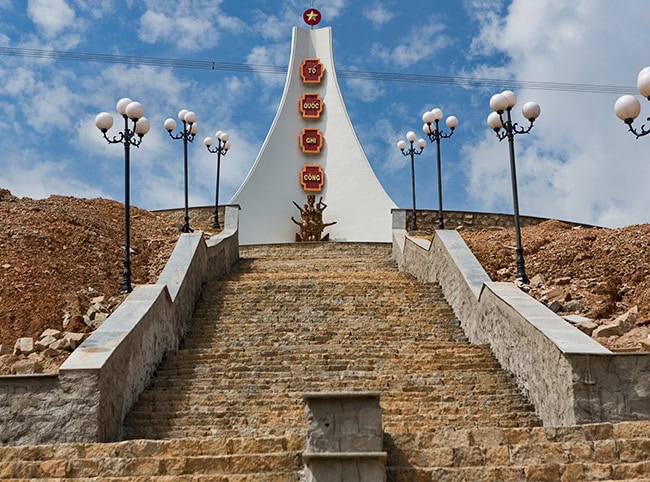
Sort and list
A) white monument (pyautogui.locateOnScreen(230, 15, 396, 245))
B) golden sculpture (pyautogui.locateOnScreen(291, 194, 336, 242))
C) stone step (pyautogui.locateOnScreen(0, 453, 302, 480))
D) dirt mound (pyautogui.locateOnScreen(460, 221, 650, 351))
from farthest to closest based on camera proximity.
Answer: white monument (pyautogui.locateOnScreen(230, 15, 396, 245)) < golden sculpture (pyautogui.locateOnScreen(291, 194, 336, 242)) < dirt mound (pyautogui.locateOnScreen(460, 221, 650, 351)) < stone step (pyautogui.locateOnScreen(0, 453, 302, 480))

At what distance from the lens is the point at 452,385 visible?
7.12m

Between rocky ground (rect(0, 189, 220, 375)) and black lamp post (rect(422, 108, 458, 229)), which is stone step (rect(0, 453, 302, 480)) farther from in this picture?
black lamp post (rect(422, 108, 458, 229))

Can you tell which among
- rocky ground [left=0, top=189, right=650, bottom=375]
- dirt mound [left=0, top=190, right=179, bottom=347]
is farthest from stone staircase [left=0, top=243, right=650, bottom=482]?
dirt mound [left=0, top=190, right=179, bottom=347]

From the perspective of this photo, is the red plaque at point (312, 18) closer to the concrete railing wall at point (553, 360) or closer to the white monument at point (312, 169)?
the white monument at point (312, 169)

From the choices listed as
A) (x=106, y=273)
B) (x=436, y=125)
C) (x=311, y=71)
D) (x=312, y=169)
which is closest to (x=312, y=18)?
(x=311, y=71)

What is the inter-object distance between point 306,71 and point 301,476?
2242cm

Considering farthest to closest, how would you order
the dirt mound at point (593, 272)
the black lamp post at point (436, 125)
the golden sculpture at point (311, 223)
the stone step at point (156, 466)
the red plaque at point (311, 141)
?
1. the red plaque at point (311, 141)
2. the golden sculpture at point (311, 223)
3. the black lamp post at point (436, 125)
4. the dirt mound at point (593, 272)
5. the stone step at point (156, 466)

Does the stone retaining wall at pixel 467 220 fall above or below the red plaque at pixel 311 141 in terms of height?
below

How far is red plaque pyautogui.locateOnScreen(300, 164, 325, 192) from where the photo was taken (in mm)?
24203

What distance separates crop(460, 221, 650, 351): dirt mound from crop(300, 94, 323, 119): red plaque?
40.9 feet

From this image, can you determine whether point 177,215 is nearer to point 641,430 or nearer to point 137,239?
point 137,239

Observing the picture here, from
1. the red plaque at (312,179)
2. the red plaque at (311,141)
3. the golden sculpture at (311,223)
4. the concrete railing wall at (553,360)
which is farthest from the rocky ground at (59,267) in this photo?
the red plaque at (311,141)

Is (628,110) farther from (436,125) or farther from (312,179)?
(312,179)

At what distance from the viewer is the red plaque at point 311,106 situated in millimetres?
25250
